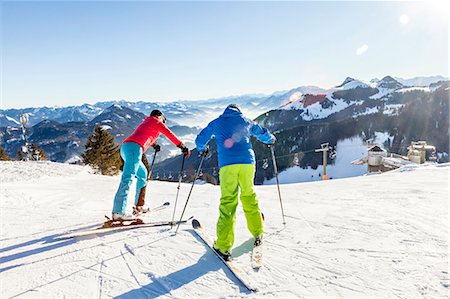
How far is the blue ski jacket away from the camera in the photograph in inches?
155

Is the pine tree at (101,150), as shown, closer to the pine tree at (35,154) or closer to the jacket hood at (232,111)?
the pine tree at (35,154)

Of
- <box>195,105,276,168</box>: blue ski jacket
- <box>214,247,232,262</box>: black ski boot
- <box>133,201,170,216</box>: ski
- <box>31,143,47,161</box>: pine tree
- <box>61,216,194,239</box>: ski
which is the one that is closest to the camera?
<box>214,247,232,262</box>: black ski boot

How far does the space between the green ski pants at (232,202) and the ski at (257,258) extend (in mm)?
213

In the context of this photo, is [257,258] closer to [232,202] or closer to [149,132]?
[232,202]

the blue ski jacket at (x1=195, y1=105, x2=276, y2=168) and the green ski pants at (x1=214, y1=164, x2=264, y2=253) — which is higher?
the blue ski jacket at (x1=195, y1=105, x2=276, y2=168)

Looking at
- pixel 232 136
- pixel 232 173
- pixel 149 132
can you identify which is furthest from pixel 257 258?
pixel 149 132

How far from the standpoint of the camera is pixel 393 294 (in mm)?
2855

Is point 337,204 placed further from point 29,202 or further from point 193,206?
point 29,202

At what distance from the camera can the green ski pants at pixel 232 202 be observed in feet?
12.3

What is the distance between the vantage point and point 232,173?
12.7 ft

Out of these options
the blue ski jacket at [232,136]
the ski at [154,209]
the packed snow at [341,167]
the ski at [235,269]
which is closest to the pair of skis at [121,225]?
the ski at [154,209]

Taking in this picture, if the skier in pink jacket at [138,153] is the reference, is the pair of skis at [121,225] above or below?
below

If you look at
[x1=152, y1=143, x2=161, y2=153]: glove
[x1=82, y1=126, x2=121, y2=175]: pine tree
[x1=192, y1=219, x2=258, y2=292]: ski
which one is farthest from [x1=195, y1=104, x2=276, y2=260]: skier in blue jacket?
[x1=82, y1=126, x2=121, y2=175]: pine tree

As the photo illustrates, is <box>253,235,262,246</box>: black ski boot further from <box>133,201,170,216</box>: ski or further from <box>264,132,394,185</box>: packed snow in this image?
<box>264,132,394,185</box>: packed snow
